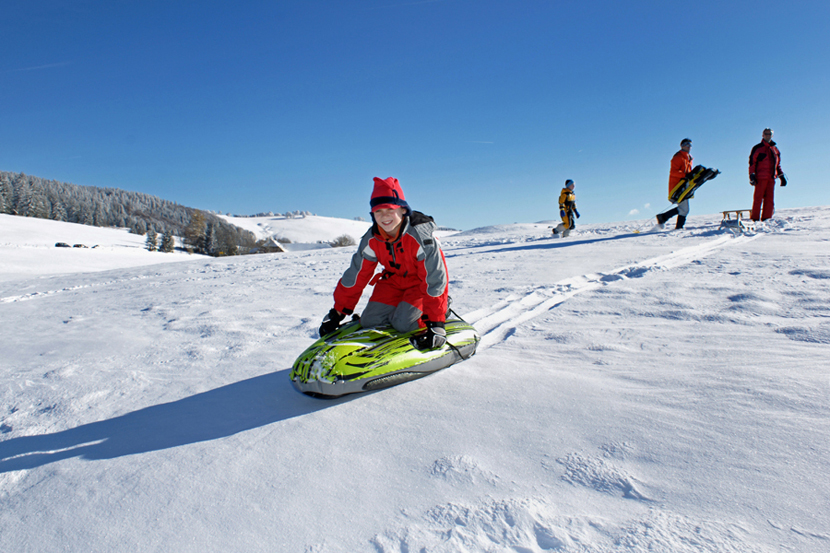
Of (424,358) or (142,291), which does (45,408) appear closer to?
(424,358)

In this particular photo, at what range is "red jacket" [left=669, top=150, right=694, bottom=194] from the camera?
1073 cm

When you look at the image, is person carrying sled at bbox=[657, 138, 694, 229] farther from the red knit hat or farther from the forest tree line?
the forest tree line

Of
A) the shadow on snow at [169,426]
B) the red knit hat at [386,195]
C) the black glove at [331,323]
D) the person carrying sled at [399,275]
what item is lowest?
the shadow on snow at [169,426]

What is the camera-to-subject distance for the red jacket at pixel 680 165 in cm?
1073

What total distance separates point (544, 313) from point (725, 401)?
224cm

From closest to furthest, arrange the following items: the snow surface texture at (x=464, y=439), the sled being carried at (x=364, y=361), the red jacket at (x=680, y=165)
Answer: the snow surface texture at (x=464, y=439)
the sled being carried at (x=364, y=361)
the red jacket at (x=680, y=165)

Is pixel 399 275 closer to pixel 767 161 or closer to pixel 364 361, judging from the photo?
pixel 364 361

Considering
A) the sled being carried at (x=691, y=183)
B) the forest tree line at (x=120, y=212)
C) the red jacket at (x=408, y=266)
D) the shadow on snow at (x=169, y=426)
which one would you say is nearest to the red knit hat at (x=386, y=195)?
the red jacket at (x=408, y=266)

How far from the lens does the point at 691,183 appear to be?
10664mm

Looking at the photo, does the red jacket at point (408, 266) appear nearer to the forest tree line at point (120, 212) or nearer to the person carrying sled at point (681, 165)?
the person carrying sled at point (681, 165)

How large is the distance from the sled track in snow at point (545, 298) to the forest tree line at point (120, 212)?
36.2 metres

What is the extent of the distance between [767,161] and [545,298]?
9264 millimetres

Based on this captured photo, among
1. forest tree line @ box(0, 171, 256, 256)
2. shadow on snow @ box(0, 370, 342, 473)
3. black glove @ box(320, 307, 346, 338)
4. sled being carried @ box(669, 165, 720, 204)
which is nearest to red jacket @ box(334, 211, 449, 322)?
black glove @ box(320, 307, 346, 338)

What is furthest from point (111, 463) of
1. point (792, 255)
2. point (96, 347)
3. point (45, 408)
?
point (792, 255)
